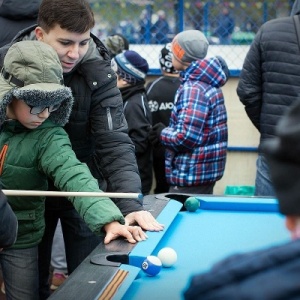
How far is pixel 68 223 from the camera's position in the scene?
11.8 feet

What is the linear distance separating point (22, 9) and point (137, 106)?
1071mm

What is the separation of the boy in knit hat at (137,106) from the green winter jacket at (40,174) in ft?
6.73

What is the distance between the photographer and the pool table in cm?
247

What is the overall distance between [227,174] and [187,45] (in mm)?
1787

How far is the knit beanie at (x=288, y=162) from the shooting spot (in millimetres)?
1221

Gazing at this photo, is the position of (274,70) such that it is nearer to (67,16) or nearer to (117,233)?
(67,16)

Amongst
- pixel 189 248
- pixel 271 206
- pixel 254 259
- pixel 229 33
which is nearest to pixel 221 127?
pixel 271 206

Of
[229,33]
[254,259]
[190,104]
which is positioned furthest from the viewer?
[229,33]

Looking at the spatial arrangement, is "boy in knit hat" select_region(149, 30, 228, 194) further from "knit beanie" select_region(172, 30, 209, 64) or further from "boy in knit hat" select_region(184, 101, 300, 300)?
"boy in knit hat" select_region(184, 101, 300, 300)

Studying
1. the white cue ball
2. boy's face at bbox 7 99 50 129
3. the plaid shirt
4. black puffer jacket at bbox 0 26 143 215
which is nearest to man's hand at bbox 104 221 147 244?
the white cue ball

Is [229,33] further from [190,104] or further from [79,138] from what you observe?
[79,138]

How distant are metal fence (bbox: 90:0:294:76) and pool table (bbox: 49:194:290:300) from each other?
3350 millimetres

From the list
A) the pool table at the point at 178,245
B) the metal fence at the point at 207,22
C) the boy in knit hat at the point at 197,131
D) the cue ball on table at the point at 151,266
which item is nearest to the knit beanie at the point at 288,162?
the pool table at the point at 178,245

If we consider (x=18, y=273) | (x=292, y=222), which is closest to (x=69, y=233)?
(x=18, y=273)
